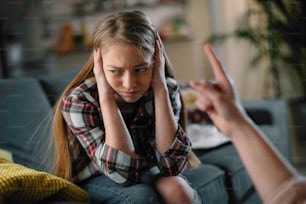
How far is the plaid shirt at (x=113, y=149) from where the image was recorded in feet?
1.59

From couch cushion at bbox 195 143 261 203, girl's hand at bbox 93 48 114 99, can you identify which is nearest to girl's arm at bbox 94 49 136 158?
girl's hand at bbox 93 48 114 99

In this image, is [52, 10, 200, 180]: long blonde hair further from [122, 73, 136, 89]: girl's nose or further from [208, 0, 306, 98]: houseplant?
[208, 0, 306, 98]: houseplant

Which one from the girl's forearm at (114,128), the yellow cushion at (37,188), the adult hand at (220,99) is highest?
the adult hand at (220,99)

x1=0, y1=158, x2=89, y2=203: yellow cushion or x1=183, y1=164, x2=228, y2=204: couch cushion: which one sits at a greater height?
x1=0, y1=158, x2=89, y2=203: yellow cushion

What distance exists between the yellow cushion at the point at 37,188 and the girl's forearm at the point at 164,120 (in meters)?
0.11

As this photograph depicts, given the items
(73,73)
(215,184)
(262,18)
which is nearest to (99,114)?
(73,73)

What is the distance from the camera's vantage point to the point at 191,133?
553 millimetres

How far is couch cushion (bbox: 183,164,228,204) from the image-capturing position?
0.50 m

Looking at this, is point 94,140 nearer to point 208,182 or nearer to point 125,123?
point 125,123

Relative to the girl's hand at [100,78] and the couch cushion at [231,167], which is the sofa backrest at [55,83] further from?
the couch cushion at [231,167]

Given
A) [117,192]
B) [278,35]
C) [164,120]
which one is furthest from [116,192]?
[278,35]

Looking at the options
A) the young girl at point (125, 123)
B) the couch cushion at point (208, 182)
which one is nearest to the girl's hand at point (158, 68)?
the young girl at point (125, 123)

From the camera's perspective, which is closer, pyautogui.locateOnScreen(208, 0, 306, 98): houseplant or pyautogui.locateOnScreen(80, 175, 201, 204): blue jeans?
pyautogui.locateOnScreen(80, 175, 201, 204): blue jeans

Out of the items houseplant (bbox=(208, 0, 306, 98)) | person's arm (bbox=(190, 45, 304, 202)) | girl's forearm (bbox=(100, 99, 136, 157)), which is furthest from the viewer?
houseplant (bbox=(208, 0, 306, 98))
